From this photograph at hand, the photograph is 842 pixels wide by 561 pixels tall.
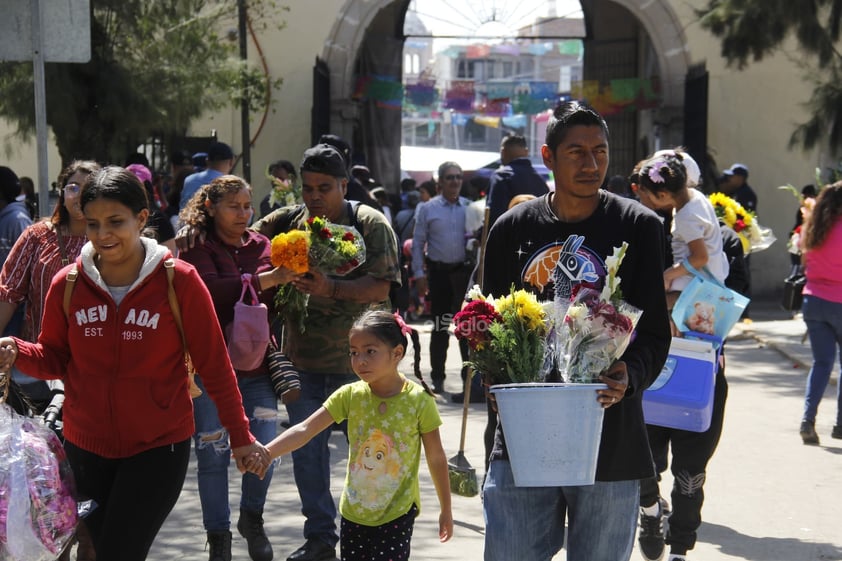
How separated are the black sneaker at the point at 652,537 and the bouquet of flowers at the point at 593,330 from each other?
8.73 feet

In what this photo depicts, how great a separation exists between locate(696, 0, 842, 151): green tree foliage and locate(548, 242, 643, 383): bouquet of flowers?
39.4 ft

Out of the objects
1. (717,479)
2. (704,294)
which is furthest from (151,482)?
(717,479)

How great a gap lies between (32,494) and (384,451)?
129 cm

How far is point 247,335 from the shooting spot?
5.51 metres

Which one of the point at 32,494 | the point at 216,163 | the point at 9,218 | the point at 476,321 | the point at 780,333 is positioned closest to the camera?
the point at 476,321

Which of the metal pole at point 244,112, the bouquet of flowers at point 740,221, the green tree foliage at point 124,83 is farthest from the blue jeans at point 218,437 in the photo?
the metal pole at point 244,112

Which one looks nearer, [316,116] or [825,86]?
[825,86]

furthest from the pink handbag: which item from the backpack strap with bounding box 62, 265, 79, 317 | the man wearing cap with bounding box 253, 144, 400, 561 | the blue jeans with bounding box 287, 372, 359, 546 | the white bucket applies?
the white bucket

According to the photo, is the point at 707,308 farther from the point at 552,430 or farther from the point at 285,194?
the point at 285,194

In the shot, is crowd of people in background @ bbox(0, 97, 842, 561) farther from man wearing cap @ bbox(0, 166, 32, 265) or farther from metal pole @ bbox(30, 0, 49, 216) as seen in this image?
metal pole @ bbox(30, 0, 49, 216)

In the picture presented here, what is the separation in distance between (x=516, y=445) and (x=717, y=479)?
458 cm

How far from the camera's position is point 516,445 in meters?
3.46

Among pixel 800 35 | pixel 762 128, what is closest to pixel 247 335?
pixel 800 35

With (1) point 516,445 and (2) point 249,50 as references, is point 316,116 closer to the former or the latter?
(2) point 249,50
